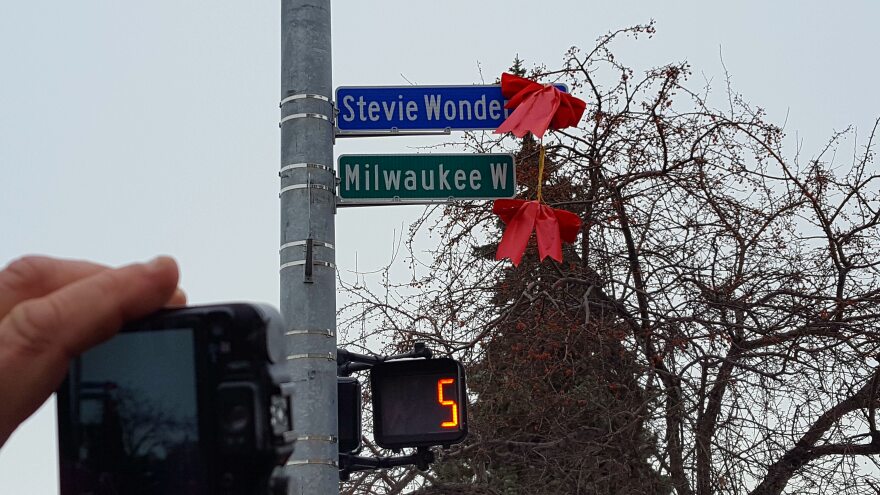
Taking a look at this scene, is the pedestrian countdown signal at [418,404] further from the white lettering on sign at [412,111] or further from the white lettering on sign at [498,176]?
the white lettering on sign at [412,111]

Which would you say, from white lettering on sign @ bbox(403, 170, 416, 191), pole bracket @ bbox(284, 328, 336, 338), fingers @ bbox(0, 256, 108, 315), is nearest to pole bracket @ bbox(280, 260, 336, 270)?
pole bracket @ bbox(284, 328, 336, 338)

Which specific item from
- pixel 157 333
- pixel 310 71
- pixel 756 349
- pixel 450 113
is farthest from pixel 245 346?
pixel 756 349

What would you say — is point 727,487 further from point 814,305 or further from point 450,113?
point 450,113

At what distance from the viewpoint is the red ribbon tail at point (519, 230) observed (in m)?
5.78

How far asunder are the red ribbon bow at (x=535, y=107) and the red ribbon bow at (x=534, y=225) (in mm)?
376

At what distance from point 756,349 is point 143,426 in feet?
29.4

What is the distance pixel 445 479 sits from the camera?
36.9 feet

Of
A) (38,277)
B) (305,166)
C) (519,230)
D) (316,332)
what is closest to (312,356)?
(316,332)

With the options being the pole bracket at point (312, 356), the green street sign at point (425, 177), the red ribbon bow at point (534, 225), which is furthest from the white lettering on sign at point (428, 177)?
the pole bracket at point (312, 356)

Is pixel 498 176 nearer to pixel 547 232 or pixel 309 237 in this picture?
pixel 547 232

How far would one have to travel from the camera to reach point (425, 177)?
5758 mm

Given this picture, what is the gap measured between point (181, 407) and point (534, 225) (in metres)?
5.05

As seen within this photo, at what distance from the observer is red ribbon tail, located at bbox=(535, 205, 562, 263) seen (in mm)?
5828

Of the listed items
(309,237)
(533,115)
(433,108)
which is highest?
(433,108)
